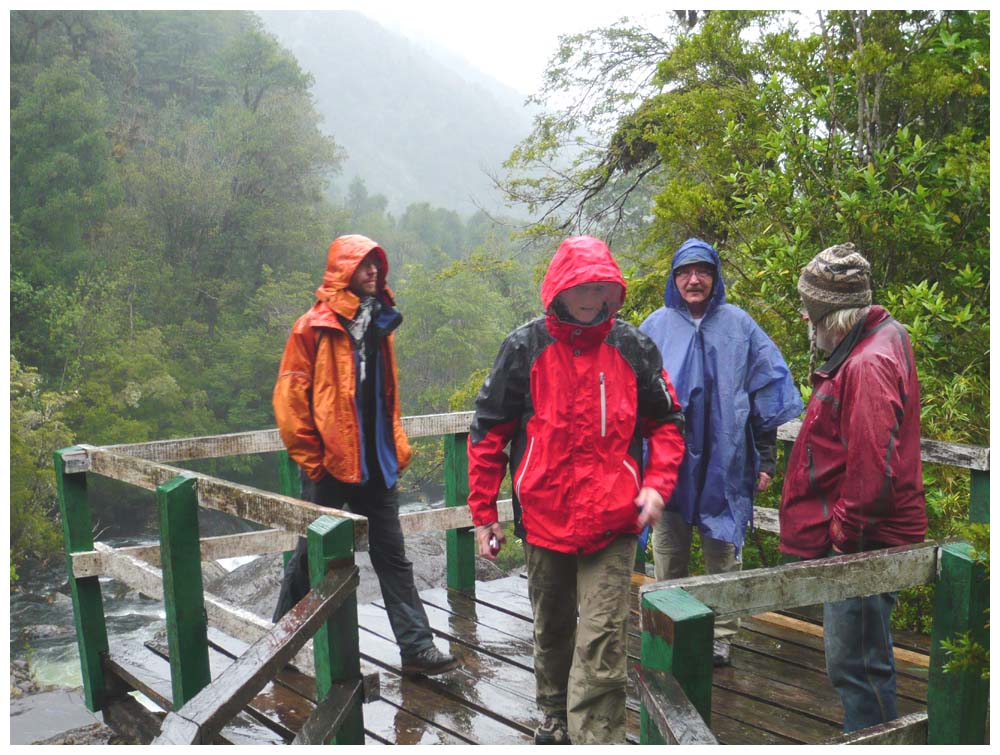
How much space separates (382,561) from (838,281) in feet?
6.96

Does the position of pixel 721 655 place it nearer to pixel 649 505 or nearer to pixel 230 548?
pixel 649 505

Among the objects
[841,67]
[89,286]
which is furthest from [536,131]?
[89,286]

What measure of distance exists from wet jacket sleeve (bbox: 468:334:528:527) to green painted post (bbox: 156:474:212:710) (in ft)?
3.39

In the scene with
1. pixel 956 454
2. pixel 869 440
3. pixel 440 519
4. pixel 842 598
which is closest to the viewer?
pixel 842 598

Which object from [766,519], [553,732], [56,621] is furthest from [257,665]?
[56,621]

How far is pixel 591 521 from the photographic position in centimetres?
269

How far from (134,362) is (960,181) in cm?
3194

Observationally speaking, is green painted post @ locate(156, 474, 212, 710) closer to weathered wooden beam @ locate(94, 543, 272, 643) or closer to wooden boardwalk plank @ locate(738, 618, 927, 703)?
weathered wooden beam @ locate(94, 543, 272, 643)

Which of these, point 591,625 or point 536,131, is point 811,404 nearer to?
point 591,625

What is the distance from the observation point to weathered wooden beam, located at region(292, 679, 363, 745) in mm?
2418

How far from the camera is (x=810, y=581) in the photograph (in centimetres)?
213

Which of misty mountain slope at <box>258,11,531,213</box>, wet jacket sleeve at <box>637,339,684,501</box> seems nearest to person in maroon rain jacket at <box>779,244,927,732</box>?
wet jacket sleeve at <box>637,339,684,501</box>

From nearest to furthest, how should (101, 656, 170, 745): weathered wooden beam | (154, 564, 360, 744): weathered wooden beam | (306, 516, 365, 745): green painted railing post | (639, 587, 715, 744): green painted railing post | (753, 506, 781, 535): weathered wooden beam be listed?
(639, 587, 715, 744): green painted railing post < (154, 564, 360, 744): weathered wooden beam < (306, 516, 365, 745): green painted railing post < (101, 656, 170, 745): weathered wooden beam < (753, 506, 781, 535): weathered wooden beam

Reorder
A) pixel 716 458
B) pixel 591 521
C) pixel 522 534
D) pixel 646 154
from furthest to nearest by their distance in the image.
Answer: pixel 646 154, pixel 716 458, pixel 522 534, pixel 591 521
